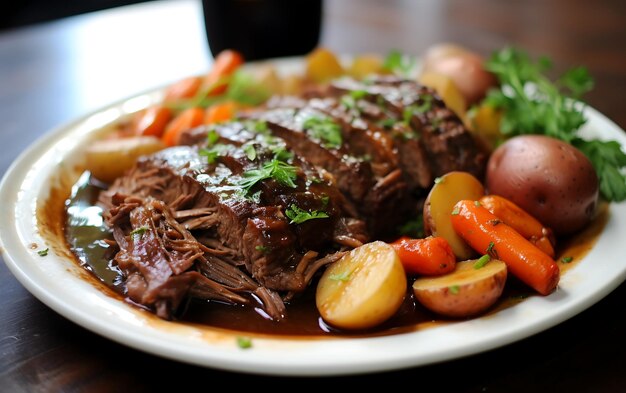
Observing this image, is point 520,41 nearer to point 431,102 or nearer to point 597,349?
point 431,102

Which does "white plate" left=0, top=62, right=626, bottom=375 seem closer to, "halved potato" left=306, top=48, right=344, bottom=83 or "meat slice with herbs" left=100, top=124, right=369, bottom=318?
"meat slice with herbs" left=100, top=124, right=369, bottom=318

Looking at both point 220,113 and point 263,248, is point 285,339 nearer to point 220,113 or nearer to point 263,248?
point 263,248

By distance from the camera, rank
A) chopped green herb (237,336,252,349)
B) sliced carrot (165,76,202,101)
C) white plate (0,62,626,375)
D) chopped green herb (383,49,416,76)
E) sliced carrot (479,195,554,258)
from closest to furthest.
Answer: white plate (0,62,626,375), chopped green herb (237,336,252,349), sliced carrot (479,195,554,258), sliced carrot (165,76,202,101), chopped green herb (383,49,416,76)

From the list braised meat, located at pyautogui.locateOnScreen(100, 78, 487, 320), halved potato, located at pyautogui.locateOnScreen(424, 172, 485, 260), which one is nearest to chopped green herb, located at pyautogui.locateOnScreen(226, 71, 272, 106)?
braised meat, located at pyautogui.locateOnScreen(100, 78, 487, 320)

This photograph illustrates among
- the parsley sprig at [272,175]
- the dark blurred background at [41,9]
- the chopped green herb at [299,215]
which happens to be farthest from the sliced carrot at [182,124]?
the dark blurred background at [41,9]

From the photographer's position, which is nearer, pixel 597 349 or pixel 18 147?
pixel 597 349

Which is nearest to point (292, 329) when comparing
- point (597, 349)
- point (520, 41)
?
point (597, 349)
